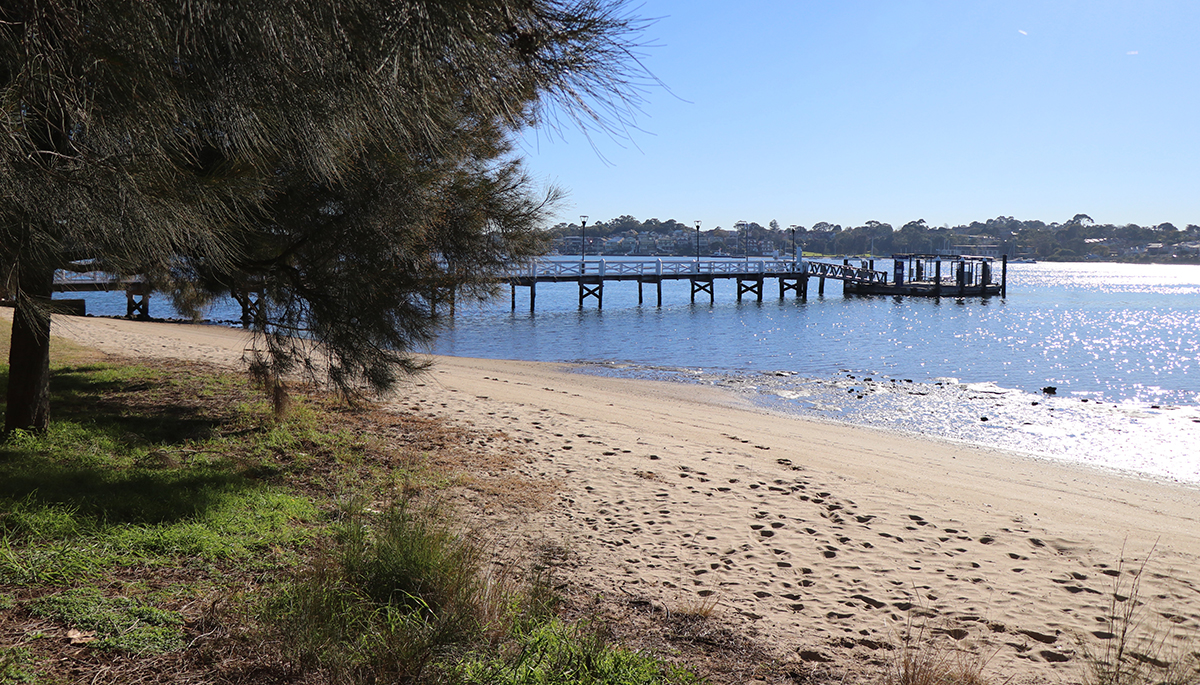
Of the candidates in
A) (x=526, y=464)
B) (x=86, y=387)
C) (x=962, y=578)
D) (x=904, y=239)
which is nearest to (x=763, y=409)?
(x=526, y=464)

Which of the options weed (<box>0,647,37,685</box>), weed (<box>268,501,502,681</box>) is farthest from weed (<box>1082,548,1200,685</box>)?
weed (<box>0,647,37,685</box>)

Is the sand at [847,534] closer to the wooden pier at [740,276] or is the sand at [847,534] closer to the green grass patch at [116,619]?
the green grass patch at [116,619]

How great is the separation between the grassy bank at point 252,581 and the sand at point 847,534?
1.04 m

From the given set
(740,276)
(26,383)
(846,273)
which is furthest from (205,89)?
(846,273)

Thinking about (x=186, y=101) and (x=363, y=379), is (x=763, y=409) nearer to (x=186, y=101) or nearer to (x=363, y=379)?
(x=363, y=379)

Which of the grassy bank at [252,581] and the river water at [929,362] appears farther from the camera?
the river water at [929,362]

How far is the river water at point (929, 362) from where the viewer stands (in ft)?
48.7

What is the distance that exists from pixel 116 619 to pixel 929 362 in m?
27.2

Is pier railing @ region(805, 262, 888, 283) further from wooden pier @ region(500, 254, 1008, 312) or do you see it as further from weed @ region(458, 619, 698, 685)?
weed @ region(458, 619, 698, 685)

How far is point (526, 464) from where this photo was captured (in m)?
7.69

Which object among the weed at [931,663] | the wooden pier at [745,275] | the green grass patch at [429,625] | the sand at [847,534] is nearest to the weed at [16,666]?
the green grass patch at [429,625]

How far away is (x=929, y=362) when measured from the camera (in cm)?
2677

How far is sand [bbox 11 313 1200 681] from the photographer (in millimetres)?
4512

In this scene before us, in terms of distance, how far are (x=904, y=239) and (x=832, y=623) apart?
637 ft
